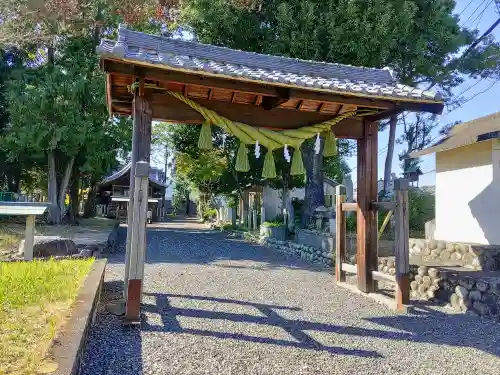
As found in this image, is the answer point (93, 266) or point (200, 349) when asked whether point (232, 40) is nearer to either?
point (93, 266)

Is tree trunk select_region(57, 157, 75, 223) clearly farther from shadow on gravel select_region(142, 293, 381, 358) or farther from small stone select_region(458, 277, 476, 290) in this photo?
small stone select_region(458, 277, 476, 290)

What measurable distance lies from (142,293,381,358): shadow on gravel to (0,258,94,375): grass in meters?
0.99

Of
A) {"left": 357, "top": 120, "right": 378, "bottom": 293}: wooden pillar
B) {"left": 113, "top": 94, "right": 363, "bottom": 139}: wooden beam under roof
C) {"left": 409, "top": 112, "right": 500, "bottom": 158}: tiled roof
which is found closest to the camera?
{"left": 113, "top": 94, "right": 363, "bottom": 139}: wooden beam under roof

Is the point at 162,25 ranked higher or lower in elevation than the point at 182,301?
higher

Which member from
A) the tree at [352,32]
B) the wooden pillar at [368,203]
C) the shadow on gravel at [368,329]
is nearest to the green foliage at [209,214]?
the tree at [352,32]

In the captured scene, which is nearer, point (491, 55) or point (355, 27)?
point (355, 27)

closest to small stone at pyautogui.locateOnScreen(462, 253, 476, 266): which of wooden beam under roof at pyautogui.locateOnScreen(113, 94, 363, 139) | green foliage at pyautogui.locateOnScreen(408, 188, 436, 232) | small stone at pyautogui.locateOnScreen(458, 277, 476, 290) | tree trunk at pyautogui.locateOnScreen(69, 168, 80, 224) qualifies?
small stone at pyautogui.locateOnScreen(458, 277, 476, 290)

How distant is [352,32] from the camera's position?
1166cm

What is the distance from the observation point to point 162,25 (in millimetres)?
16062

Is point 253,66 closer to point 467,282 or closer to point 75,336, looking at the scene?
point 75,336

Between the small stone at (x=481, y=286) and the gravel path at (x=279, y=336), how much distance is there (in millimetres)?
470

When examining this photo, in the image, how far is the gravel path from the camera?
3.68 meters

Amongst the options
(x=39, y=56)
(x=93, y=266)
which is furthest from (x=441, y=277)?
(x=39, y=56)

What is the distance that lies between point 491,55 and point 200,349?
1420cm
